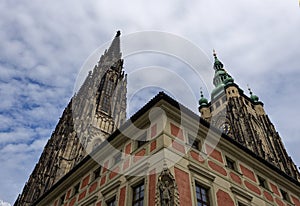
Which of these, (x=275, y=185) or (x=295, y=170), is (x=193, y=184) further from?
(x=295, y=170)

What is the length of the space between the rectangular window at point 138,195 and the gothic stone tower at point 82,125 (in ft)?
107

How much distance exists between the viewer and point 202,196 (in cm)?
1229

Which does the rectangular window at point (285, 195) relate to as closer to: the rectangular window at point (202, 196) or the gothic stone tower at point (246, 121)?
the rectangular window at point (202, 196)

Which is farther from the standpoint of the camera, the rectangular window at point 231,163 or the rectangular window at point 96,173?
the rectangular window at point 96,173

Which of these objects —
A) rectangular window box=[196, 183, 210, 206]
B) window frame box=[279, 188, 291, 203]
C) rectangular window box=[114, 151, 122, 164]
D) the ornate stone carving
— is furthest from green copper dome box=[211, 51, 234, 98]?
the ornate stone carving

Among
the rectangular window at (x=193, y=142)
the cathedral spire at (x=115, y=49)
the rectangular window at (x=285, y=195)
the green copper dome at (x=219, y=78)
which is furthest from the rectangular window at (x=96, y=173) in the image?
the cathedral spire at (x=115, y=49)

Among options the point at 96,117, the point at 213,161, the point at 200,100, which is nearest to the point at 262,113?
the point at 200,100

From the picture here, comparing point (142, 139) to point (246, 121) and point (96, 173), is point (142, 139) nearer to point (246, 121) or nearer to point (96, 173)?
point (96, 173)

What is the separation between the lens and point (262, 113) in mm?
55375

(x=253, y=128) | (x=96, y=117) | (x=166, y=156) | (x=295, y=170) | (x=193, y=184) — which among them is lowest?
(x=193, y=184)

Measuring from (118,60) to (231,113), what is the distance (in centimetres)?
3401

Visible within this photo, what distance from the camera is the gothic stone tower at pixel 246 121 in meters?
44.8

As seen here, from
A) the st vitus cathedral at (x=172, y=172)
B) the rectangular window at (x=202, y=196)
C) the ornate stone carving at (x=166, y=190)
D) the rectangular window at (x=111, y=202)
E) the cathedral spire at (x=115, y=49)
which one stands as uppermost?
the cathedral spire at (x=115, y=49)

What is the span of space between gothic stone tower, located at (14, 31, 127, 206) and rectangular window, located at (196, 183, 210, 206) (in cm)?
3360
